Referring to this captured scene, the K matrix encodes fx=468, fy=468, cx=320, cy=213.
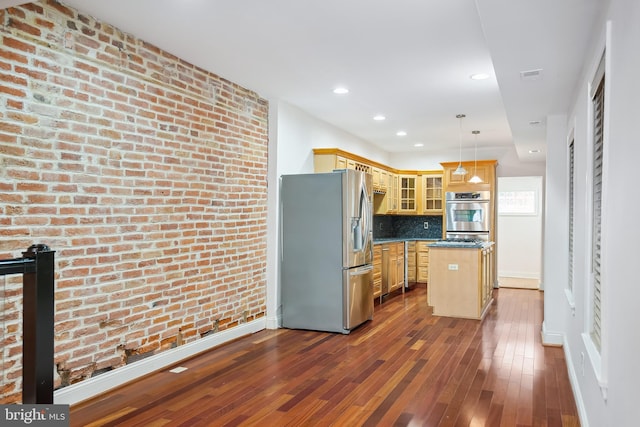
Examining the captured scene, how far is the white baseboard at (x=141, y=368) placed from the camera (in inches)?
128

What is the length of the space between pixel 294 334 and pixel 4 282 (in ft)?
10.4

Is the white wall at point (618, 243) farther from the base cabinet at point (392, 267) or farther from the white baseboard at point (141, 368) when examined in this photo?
the base cabinet at point (392, 267)

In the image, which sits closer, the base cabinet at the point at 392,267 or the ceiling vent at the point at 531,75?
the ceiling vent at the point at 531,75

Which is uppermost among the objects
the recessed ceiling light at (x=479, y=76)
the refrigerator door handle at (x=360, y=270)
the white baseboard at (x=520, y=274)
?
the recessed ceiling light at (x=479, y=76)

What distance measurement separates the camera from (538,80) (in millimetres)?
3721

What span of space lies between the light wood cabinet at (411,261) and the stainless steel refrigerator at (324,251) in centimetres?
330

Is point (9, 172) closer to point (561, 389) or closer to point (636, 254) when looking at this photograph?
point (636, 254)

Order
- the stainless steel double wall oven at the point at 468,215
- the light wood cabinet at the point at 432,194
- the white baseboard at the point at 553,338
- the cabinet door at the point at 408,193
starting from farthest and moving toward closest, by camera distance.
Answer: the cabinet door at the point at 408,193 → the light wood cabinet at the point at 432,194 → the stainless steel double wall oven at the point at 468,215 → the white baseboard at the point at 553,338

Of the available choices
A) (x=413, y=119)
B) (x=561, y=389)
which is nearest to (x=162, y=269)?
(x=561, y=389)

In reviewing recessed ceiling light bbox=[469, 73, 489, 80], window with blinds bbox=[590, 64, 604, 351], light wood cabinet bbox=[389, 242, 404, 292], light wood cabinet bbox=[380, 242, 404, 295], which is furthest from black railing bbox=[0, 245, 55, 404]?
light wood cabinet bbox=[389, 242, 404, 292]

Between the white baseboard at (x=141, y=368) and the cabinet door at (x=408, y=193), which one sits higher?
the cabinet door at (x=408, y=193)

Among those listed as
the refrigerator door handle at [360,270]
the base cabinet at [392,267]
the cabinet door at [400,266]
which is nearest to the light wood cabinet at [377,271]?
the base cabinet at [392,267]

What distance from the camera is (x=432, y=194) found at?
946 cm

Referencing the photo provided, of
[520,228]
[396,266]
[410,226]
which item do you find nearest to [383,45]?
[396,266]
